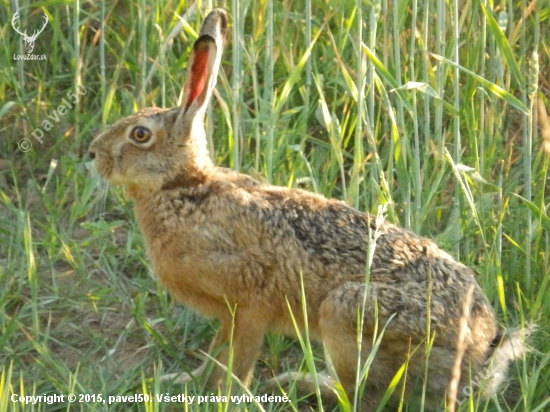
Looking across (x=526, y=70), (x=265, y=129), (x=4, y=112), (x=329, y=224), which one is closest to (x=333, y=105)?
(x=265, y=129)

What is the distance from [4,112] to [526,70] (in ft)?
9.02

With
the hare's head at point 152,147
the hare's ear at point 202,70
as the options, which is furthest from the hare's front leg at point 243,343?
the hare's ear at point 202,70

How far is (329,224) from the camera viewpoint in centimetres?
448

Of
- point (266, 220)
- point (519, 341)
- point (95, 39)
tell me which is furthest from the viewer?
point (95, 39)

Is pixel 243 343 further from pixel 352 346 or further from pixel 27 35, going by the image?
pixel 27 35

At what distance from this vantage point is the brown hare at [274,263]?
13.6ft

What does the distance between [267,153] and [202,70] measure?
24.4 inches

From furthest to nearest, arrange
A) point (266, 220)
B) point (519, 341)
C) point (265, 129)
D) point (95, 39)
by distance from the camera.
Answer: point (95, 39) → point (265, 129) → point (266, 220) → point (519, 341)

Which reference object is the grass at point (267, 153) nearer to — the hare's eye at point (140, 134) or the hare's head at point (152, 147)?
the hare's head at point (152, 147)

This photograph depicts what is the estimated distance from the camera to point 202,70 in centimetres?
465

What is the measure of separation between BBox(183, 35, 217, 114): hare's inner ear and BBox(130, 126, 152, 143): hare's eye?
0.20 meters

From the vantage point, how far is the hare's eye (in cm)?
478

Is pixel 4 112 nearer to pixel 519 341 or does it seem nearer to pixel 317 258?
Result: pixel 317 258
